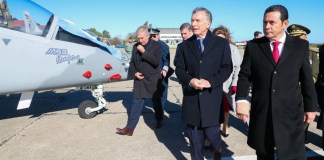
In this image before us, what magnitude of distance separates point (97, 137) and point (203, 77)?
106 inches

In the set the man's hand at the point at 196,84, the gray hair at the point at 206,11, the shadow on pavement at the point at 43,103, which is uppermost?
the gray hair at the point at 206,11

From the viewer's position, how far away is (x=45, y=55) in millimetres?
4859

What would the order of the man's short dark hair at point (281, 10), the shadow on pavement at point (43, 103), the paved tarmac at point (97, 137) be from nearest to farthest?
the man's short dark hair at point (281, 10)
the paved tarmac at point (97, 137)
the shadow on pavement at point (43, 103)

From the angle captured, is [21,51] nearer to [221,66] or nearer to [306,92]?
[221,66]

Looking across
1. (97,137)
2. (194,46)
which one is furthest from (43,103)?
(194,46)

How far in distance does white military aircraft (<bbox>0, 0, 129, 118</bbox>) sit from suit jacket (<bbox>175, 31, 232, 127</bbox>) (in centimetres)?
271

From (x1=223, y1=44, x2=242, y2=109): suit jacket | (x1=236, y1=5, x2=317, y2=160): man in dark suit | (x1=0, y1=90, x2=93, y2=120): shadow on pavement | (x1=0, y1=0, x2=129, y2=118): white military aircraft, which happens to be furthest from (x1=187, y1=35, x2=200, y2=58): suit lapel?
(x1=0, y1=90, x2=93, y2=120): shadow on pavement

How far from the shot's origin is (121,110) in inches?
278

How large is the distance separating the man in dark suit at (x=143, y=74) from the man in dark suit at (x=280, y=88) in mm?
2407

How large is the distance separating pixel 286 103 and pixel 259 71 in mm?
374

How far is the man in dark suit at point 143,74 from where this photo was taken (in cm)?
487

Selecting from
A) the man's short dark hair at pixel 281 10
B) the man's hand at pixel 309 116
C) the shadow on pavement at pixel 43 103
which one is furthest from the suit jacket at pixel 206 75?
the shadow on pavement at pixel 43 103

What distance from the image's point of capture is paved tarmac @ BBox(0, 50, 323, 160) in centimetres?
426

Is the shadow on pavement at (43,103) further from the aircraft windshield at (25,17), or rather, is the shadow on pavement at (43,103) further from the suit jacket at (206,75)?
the suit jacket at (206,75)
